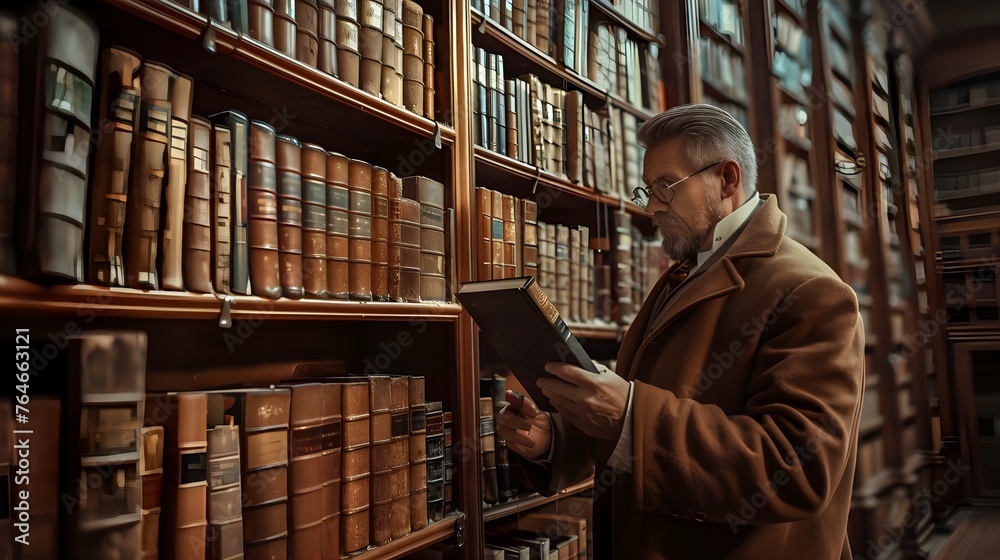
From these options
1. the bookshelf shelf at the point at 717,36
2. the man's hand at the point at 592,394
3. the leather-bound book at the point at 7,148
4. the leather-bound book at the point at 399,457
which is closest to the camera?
the leather-bound book at the point at 7,148

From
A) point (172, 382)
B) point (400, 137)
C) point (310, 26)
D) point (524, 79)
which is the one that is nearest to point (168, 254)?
point (172, 382)

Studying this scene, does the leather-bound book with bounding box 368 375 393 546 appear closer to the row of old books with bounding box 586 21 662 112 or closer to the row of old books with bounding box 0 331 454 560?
the row of old books with bounding box 0 331 454 560

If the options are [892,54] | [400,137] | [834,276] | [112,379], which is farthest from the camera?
[892,54]

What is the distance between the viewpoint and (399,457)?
1333 millimetres

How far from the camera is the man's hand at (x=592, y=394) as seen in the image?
3.54 ft

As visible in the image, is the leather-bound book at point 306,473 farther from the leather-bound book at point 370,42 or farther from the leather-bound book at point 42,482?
the leather-bound book at point 370,42

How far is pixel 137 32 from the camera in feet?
3.26

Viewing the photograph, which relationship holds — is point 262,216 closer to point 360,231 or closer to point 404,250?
point 360,231

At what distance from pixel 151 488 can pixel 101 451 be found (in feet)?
0.39

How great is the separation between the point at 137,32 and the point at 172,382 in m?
0.67

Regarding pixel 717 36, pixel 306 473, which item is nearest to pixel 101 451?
pixel 306 473

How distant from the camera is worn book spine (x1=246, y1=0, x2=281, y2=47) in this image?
1.09 m

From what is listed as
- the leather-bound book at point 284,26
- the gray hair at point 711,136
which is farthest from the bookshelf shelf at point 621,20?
the leather-bound book at point 284,26

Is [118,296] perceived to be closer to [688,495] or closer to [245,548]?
[245,548]
